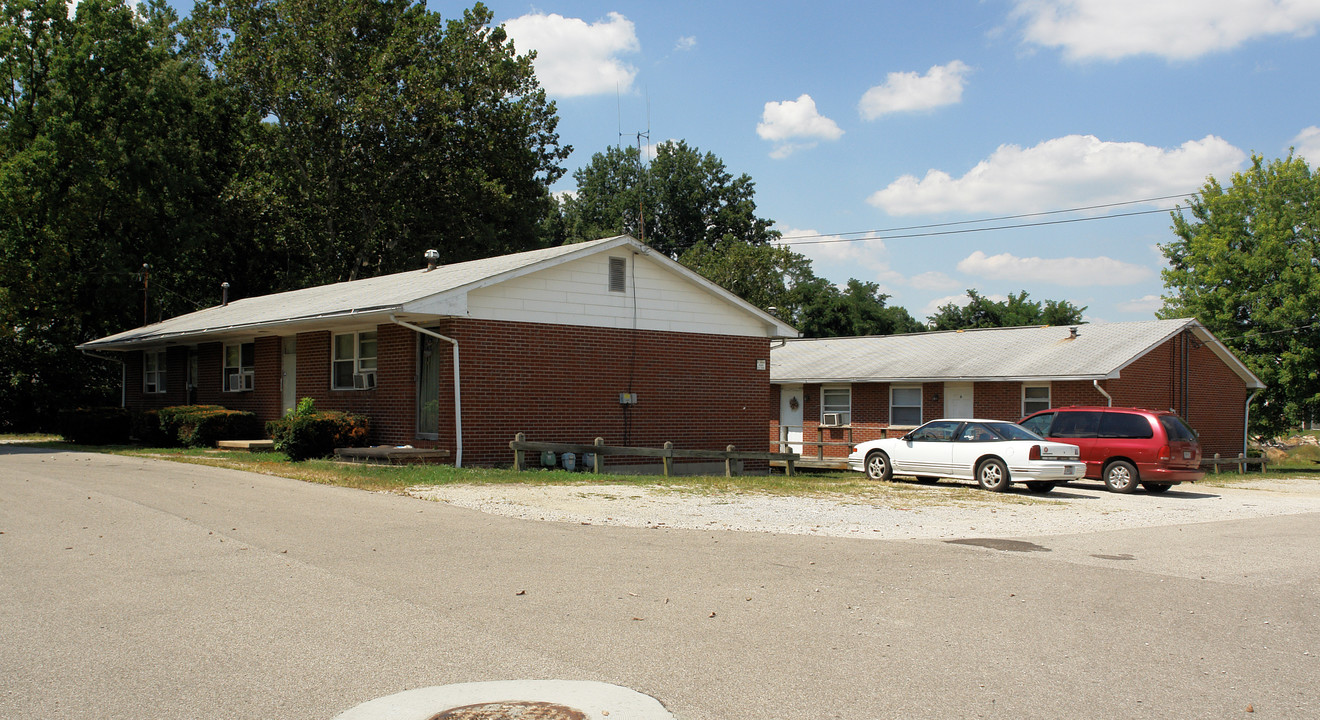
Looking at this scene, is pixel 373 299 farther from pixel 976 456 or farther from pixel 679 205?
pixel 679 205

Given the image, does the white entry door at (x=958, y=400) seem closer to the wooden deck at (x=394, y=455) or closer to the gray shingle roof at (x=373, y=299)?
the gray shingle roof at (x=373, y=299)

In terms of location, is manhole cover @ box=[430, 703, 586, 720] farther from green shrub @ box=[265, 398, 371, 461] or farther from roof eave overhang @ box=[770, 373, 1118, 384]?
roof eave overhang @ box=[770, 373, 1118, 384]

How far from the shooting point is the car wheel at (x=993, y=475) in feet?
60.0

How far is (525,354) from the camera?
63.7ft

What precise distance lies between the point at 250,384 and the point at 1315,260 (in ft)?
134

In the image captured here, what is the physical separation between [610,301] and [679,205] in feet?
173

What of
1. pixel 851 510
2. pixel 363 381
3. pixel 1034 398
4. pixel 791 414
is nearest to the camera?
pixel 851 510

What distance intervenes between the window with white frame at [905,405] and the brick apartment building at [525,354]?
7.56 metres

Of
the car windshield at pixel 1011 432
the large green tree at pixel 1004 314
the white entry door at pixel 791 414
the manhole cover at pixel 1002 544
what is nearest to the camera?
the manhole cover at pixel 1002 544

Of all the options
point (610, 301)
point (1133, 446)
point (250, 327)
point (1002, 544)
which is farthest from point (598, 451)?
point (1133, 446)

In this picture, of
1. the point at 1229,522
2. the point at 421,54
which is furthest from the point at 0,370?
the point at 1229,522

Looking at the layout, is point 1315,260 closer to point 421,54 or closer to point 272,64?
point 421,54

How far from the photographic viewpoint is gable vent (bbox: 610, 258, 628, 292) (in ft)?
68.2

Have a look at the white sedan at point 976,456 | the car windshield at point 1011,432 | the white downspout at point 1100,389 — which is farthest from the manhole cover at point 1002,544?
the white downspout at point 1100,389
